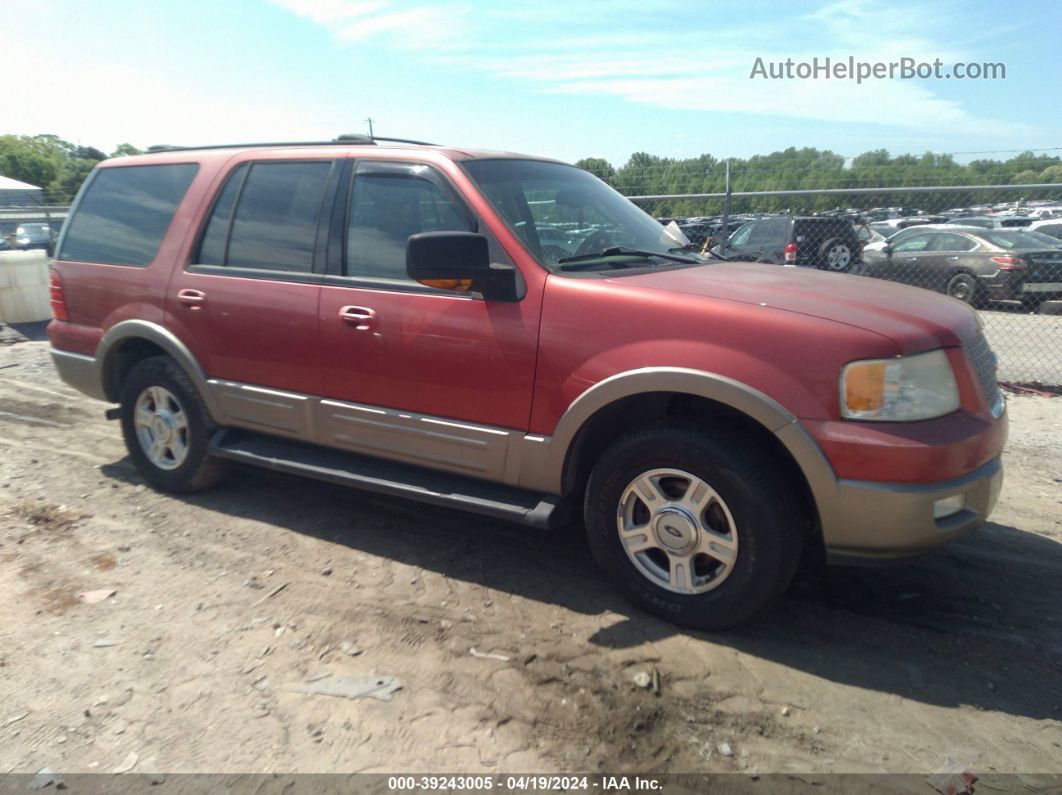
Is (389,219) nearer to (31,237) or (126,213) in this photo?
(126,213)

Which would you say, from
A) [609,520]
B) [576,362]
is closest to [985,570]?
[609,520]

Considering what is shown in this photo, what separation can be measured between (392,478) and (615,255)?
62.3 inches

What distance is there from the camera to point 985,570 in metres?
3.89

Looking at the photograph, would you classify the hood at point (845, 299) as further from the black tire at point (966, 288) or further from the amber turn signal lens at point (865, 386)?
the black tire at point (966, 288)

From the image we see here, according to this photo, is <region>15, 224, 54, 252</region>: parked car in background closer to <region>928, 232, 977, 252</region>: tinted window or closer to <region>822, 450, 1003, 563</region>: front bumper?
<region>928, 232, 977, 252</region>: tinted window

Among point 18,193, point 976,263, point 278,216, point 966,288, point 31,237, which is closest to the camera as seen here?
A: point 278,216

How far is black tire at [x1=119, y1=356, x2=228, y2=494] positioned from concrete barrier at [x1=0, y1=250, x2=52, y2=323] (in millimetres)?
7628

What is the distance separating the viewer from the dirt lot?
8.80 feet

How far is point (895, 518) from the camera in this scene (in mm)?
2898

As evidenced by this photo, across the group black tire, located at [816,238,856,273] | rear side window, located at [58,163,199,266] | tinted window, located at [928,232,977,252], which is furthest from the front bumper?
tinted window, located at [928,232,977,252]

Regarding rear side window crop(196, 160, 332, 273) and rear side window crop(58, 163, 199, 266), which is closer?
rear side window crop(196, 160, 332, 273)

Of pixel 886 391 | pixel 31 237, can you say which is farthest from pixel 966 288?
pixel 31 237

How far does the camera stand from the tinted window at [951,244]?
45.3 feet

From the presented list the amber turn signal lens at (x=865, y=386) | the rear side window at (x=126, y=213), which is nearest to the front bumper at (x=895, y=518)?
the amber turn signal lens at (x=865, y=386)
